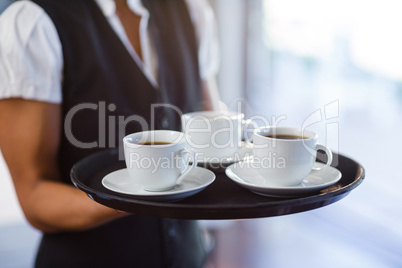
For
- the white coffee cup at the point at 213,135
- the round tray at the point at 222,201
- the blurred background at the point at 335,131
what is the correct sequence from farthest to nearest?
the blurred background at the point at 335,131, the white coffee cup at the point at 213,135, the round tray at the point at 222,201

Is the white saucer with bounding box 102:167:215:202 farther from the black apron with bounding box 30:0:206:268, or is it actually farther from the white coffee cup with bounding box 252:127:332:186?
the black apron with bounding box 30:0:206:268

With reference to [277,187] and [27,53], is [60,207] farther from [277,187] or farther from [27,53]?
[277,187]

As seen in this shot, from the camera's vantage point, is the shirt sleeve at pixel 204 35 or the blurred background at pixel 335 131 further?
the blurred background at pixel 335 131

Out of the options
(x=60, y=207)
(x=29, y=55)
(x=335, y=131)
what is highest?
(x=29, y=55)

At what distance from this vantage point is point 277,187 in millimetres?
744

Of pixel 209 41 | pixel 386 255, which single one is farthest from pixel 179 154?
pixel 386 255

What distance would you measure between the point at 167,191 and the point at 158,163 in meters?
0.05

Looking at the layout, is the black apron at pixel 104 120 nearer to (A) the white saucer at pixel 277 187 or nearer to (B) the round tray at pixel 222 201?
(B) the round tray at pixel 222 201

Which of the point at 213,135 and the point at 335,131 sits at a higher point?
the point at 213,135

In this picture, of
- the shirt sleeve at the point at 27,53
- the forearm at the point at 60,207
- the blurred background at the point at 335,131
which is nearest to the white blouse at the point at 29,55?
the shirt sleeve at the point at 27,53

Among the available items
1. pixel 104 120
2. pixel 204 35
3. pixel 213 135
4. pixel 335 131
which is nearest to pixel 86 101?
pixel 104 120

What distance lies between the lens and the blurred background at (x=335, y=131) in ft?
7.59

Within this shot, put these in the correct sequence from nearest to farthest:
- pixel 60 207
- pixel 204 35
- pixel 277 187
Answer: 1. pixel 277 187
2. pixel 60 207
3. pixel 204 35

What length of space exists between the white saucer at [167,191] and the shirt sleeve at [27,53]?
305 millimetres
